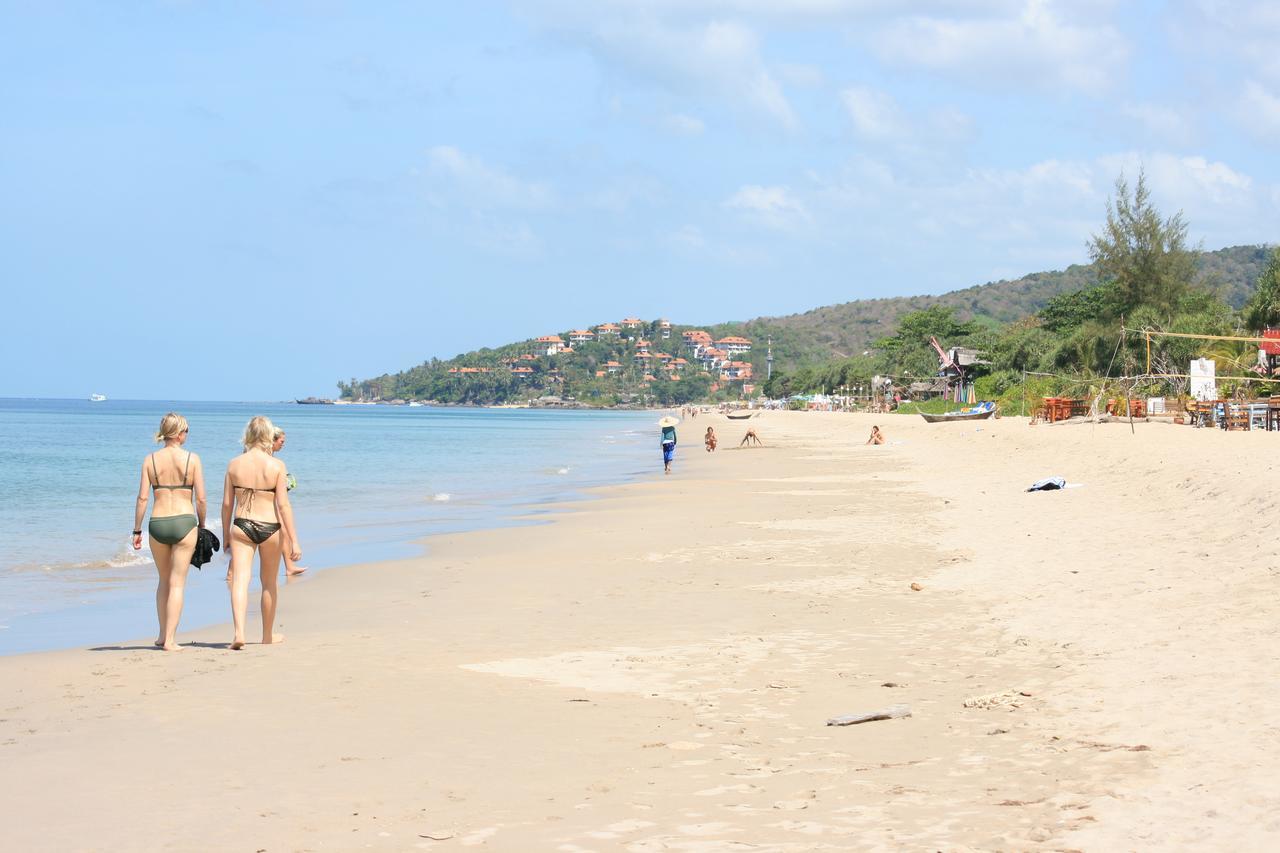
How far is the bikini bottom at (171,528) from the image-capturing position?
757cm

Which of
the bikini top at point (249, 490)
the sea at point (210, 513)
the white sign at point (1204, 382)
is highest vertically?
the white sign at point (1204, 382)

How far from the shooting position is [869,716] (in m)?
5.43

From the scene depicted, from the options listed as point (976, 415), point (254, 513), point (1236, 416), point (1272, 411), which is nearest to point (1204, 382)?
point (1236, 416)

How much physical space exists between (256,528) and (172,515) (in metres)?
0.58

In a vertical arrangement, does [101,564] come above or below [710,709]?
below

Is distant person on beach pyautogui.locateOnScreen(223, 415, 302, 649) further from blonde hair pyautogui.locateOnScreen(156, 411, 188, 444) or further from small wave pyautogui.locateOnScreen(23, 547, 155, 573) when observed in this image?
small wave pyautogui.locateOnScreen(23, 547, 155, 573)

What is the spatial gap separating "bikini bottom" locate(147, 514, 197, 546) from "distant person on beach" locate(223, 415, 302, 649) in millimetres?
250

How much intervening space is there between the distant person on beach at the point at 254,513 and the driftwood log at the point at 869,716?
13.5ft

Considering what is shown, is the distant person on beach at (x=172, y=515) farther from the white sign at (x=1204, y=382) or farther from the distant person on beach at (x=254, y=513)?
the white sign at (x=1204, y=382)

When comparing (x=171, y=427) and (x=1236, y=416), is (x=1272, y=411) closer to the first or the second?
(x=1236, y=416)

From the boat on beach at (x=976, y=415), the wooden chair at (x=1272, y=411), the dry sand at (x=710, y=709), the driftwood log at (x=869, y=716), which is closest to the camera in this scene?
the dry sand at (x=710, y=709)

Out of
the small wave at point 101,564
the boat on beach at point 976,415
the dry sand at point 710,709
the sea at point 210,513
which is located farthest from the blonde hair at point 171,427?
the boat on beach at point 976,415

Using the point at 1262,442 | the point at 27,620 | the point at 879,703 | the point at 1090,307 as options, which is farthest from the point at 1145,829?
the point at 1090,307

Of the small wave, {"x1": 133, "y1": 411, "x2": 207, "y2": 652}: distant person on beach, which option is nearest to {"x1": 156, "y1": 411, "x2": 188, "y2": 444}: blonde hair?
{"x1": 133, "y1": 411, "x2": 207, "y2": 652}: distant person on beach
